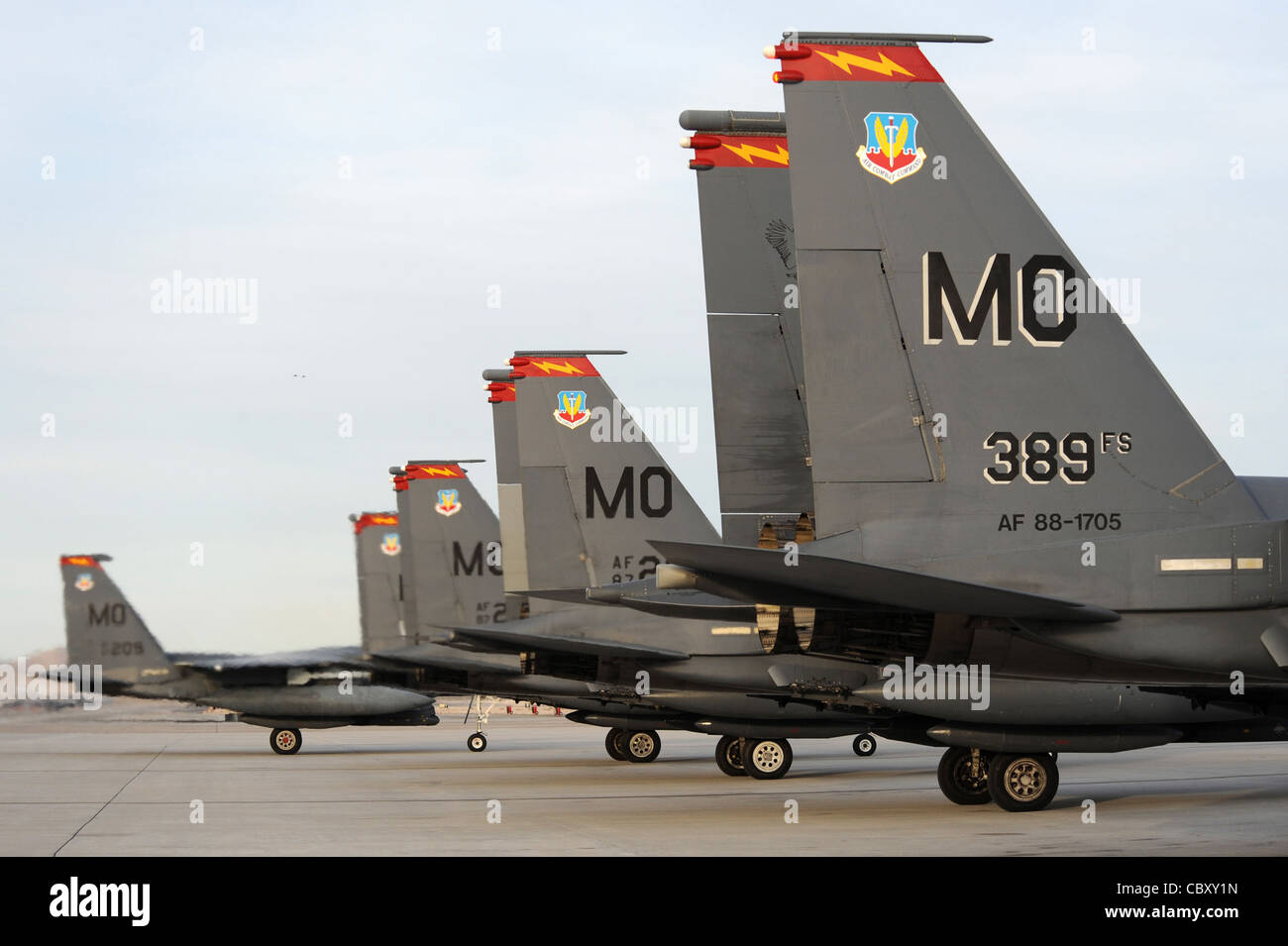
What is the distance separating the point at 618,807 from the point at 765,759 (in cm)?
454

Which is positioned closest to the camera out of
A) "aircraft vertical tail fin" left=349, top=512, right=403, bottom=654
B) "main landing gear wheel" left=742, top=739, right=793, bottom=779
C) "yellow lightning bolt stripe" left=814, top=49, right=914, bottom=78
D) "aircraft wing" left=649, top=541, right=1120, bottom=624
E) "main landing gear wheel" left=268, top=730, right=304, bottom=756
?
"aircraft wing" left=649, top=541, right=1120, bottom=624

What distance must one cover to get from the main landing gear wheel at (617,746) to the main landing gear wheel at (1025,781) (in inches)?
531

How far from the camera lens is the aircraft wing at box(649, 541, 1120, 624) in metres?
10.0

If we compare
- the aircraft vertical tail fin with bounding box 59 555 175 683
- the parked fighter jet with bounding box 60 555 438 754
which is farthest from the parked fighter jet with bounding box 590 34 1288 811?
the aircraft vertical tail fin with bounding box 59 555 175 683

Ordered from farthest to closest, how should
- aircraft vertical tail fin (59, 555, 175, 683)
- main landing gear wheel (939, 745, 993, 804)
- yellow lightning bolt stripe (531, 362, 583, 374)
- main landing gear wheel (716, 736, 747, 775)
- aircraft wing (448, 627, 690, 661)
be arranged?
aircraft vertical tail fin (59, 555, 175, 683)
yellow lightning bolt stripe (531, 362, 583, 374)
main landing gear wheel (716, 736, 747, 775)
aircraft wing (448, 627, 690, 661)
main landing gear wheel (939, 745, 993, 804)

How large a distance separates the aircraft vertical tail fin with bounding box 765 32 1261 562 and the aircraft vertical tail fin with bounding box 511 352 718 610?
1115cm

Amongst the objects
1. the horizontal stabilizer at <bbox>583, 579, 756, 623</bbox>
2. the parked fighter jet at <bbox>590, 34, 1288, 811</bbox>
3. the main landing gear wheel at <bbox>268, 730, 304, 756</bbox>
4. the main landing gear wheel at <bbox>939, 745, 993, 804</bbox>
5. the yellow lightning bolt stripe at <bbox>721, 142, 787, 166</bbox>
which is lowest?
the main landing gear wheel at <bbox>268, 730, 304, 756</bbox>

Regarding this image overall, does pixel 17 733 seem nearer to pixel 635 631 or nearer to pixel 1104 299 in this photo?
pixel 635 631

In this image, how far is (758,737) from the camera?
66.8ft

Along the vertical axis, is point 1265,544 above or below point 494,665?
above

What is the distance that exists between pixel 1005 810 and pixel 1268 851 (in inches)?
153

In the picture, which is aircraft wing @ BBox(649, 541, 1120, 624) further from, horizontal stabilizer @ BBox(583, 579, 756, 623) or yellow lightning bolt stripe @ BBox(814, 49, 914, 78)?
yellow lightning bolt stripe @ BBox(814, 49, 914, 78)

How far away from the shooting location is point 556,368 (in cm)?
2334
